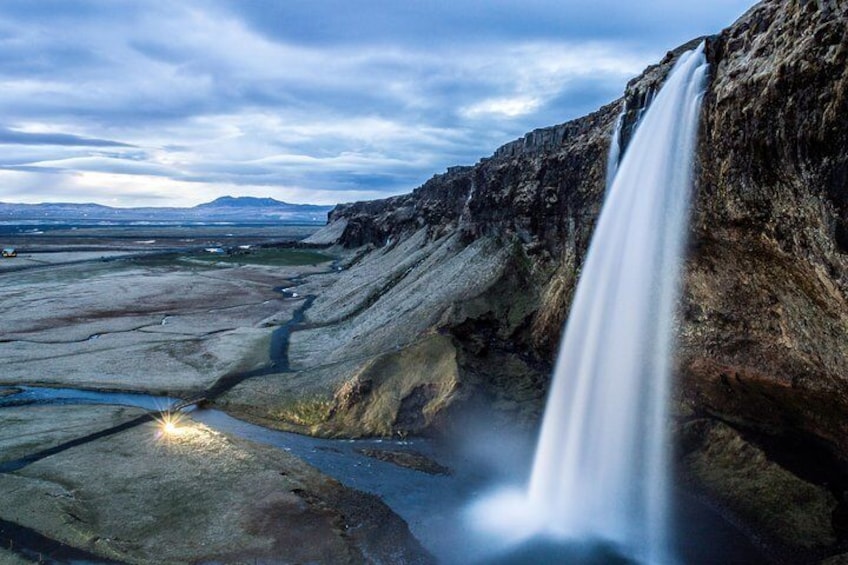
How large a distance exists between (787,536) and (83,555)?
672 inches

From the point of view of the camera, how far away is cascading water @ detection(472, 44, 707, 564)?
15930mm

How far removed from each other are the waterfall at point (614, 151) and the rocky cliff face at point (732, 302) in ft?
2.28

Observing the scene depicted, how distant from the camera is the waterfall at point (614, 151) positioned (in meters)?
22.7

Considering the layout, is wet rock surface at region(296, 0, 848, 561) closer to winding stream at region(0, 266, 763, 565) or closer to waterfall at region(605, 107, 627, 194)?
waterfall at region(605, 107, 627, 194)

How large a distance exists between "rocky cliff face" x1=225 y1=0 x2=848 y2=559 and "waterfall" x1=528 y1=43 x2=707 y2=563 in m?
0.84

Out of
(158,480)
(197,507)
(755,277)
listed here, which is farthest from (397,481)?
(755,277)

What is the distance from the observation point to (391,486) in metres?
17.8

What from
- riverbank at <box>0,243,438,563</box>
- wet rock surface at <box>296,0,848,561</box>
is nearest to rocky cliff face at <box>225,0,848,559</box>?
wet rock surface at <box>296,0,848,561</box>

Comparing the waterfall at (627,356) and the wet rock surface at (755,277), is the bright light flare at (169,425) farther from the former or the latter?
the waterfall at (627,356)

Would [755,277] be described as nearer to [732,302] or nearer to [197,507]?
[732,302]

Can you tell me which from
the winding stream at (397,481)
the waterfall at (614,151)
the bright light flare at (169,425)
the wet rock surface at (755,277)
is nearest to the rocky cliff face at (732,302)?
the wet rock surface at (755,277)

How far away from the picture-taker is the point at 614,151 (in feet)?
76.0

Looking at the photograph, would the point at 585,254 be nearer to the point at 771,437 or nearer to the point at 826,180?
the point at 771,437

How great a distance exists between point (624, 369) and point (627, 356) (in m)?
0.46
